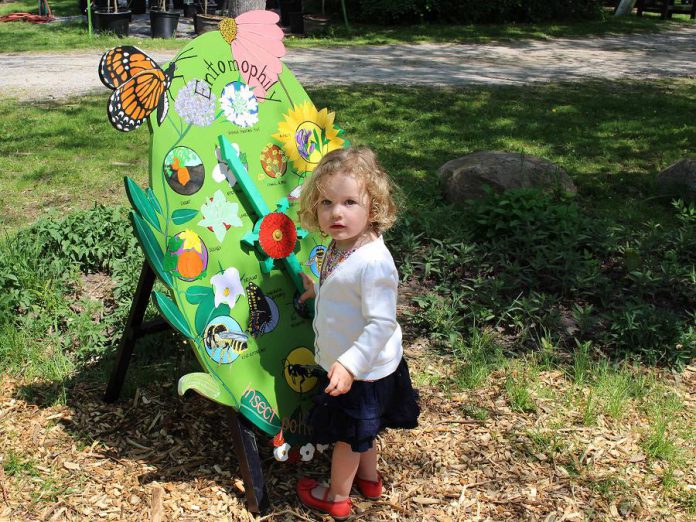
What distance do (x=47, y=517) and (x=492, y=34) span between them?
1519 centimetres

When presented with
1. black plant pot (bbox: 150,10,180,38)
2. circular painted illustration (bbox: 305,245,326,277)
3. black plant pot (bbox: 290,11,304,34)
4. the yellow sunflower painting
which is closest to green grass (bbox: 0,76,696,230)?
the yellow sunflower painting

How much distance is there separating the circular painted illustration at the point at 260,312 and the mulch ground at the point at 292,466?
13.8 inches

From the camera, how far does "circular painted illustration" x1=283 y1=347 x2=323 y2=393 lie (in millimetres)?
2812

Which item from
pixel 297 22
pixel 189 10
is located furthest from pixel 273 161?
pixel 189 10

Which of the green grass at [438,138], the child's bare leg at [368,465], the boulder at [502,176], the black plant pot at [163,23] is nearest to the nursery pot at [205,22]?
the black plant pot at [163,23]

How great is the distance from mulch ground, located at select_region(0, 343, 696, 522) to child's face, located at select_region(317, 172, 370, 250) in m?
0.86

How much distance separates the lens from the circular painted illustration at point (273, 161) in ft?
9.66

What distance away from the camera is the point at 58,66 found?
10.8 meters

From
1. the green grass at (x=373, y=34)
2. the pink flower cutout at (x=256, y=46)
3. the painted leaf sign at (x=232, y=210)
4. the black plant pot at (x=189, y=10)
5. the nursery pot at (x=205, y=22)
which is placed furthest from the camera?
the black plant pot at (x=189, y=10)

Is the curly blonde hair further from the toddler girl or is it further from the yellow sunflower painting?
the yellow sunflower painting

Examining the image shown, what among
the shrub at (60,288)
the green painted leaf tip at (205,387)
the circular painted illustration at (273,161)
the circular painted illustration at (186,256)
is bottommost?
the shrub at (60,288)

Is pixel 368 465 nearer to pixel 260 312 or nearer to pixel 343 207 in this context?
pixel 260 312

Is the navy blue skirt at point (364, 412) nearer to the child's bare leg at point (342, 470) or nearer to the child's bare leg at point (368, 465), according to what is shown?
the child's bare leg at point (342, 470)

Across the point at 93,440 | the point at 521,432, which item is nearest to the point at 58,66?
the point at 93,440
